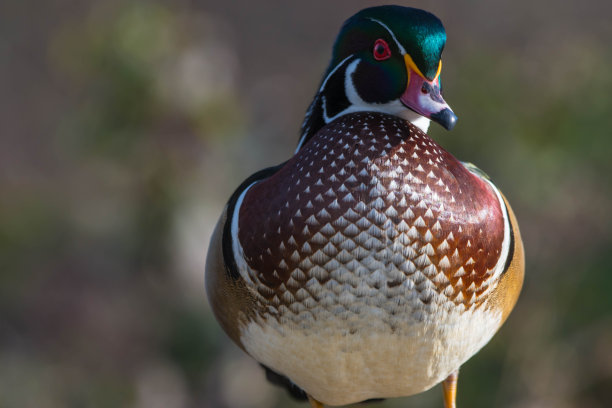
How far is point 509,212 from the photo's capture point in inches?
67.6

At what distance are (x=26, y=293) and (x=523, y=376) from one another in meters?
2.97

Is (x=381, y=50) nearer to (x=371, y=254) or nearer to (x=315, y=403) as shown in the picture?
(x=371, y=254)

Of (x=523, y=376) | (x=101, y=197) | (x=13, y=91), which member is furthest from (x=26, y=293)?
(x=523, y=376)

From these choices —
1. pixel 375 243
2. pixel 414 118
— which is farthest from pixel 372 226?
pixel 414 118

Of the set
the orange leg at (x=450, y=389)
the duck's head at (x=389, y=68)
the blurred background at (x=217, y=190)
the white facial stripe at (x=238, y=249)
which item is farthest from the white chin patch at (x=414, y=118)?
the blurred background at (x=217, y=190)

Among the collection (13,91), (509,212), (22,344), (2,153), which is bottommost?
(22,344)

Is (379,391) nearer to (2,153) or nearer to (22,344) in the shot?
(22,344)

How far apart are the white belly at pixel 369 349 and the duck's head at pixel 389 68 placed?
362 millimetres

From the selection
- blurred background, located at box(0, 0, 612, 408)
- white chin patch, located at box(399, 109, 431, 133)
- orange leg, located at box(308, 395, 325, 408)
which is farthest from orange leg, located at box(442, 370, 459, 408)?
blurred background, located at box(0, 0, 612, 408)

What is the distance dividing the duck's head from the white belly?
0.36 meters

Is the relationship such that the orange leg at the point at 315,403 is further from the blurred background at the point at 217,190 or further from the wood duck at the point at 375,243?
the blurred background at the point at 217,190

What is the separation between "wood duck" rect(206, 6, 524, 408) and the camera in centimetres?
144

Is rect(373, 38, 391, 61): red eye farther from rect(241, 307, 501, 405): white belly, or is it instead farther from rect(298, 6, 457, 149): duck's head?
rect(241, 307, 501, 405): white belly

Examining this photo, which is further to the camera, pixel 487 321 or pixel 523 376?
pixel 523 376
